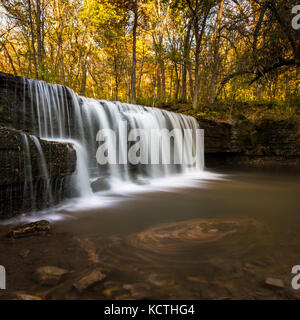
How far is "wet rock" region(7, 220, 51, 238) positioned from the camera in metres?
2.54

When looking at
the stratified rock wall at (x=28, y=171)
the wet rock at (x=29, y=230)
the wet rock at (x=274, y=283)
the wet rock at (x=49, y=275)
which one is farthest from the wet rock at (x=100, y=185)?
the wet rock at (x=274, y=283)

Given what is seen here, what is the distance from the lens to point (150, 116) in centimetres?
798

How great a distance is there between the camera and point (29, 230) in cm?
261

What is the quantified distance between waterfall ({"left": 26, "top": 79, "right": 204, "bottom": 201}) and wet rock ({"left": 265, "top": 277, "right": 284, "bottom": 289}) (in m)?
3.38

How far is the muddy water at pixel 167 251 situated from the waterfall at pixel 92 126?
1.38 m

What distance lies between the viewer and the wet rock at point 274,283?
165cm

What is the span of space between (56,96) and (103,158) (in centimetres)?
210

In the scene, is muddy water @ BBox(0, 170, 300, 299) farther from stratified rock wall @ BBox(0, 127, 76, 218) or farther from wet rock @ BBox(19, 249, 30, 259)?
stratified rock wall @ BBox(0, 127, 76, 218)

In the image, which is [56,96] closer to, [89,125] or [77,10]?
[89,125]

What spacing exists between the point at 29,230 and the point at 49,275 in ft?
3.47

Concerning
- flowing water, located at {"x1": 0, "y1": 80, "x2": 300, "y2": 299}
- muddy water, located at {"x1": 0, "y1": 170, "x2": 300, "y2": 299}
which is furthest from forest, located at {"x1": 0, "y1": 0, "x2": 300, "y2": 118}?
muddy water, located at {"x1": 0, "y1": 170, "x2": 300, "y2": 299}

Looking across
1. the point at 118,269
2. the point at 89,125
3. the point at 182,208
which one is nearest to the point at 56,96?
the point at 89,125

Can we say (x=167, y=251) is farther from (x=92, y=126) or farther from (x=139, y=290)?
(x=92, y=126)

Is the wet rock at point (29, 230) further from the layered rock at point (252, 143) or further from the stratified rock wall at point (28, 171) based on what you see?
the layered rock at point (252, 143)
